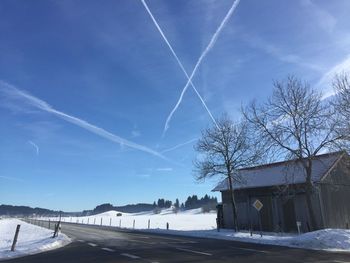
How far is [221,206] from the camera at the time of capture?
43.3 meters

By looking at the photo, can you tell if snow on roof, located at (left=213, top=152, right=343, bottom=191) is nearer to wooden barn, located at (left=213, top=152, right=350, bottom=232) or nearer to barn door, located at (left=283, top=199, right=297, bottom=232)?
wooden barn, located at (left=213, top=152, right=350, bottom=232)

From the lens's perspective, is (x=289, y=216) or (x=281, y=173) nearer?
(x=289, y=216)

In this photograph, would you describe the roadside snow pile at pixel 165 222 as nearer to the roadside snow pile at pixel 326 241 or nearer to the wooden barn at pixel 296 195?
the wooden barn at pixel 296 195

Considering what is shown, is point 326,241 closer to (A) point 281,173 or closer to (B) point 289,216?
(B) point 289,216

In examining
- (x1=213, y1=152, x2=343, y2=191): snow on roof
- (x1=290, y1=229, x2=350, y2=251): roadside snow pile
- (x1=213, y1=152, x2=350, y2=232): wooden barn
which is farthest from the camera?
(x1=213, y1=152, x2=343, y2=191): snow on roof

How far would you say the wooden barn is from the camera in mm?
33500

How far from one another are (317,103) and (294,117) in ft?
6.32

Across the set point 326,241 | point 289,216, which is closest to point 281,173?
point 289,216

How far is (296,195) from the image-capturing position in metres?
34.8

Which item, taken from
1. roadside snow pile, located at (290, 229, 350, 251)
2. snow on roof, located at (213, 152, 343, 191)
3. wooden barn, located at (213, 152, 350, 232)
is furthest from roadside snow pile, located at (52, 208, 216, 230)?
roadside snow pile, located at (290, 229, 350, 251)

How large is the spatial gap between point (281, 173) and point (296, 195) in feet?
10.8

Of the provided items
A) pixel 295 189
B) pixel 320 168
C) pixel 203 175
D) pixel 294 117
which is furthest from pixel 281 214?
pixel 294 117

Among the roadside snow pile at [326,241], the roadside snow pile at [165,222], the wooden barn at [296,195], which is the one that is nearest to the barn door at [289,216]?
the wooden barn at [296,195]

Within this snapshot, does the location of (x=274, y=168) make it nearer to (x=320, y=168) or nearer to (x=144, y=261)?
(x=320, y=168)
